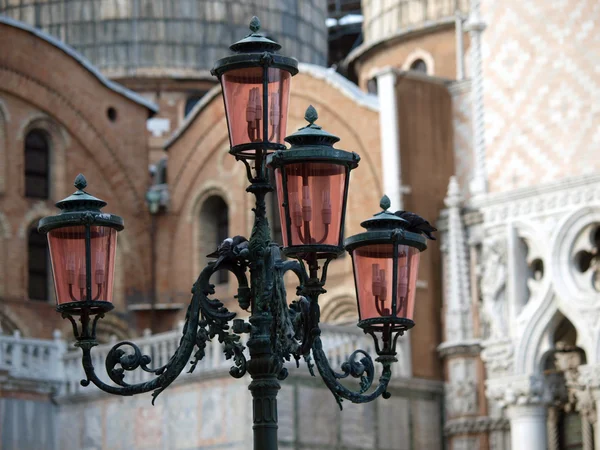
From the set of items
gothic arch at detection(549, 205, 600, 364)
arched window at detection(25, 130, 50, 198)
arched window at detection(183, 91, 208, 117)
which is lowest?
gothic arch at detection(549, 205, 600, 364)

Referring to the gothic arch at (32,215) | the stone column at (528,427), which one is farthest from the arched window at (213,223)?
the stone column at (528,427)

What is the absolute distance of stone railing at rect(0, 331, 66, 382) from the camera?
25422mm

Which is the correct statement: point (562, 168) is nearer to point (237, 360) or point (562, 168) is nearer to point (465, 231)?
point (465, 231)

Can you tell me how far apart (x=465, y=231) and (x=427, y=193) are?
3.78 feet

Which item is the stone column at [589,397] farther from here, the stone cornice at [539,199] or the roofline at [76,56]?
the roofline at [76,56]

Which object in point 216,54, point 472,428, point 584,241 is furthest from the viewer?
point 216,54

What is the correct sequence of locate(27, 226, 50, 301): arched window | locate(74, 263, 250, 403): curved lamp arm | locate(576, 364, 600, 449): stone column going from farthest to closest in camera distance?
locate(27, 226, 50, 301): arched window, locate(576, 364, 600, 449): stone column, locate(74, 263, 250, 403): curved lamp arm

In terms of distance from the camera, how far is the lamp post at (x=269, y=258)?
938cm

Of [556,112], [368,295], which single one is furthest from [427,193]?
[368,295]

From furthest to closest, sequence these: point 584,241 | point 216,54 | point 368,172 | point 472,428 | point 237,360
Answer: point 216,54
point 368,172
point 472,428
point 584,241
point 237,360

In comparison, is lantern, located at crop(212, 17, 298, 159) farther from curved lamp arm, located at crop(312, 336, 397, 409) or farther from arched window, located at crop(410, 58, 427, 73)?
arched window, located at crop(410, 58, 427, 73)

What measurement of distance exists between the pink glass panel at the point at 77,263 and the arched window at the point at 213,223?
20.5 meters

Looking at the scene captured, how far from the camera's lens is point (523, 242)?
24.3 metres

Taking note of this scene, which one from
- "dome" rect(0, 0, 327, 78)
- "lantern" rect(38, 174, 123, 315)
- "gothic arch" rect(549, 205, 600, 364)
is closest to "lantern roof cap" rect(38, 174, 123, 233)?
"lantern" rect(38, 174, 123, 315)
